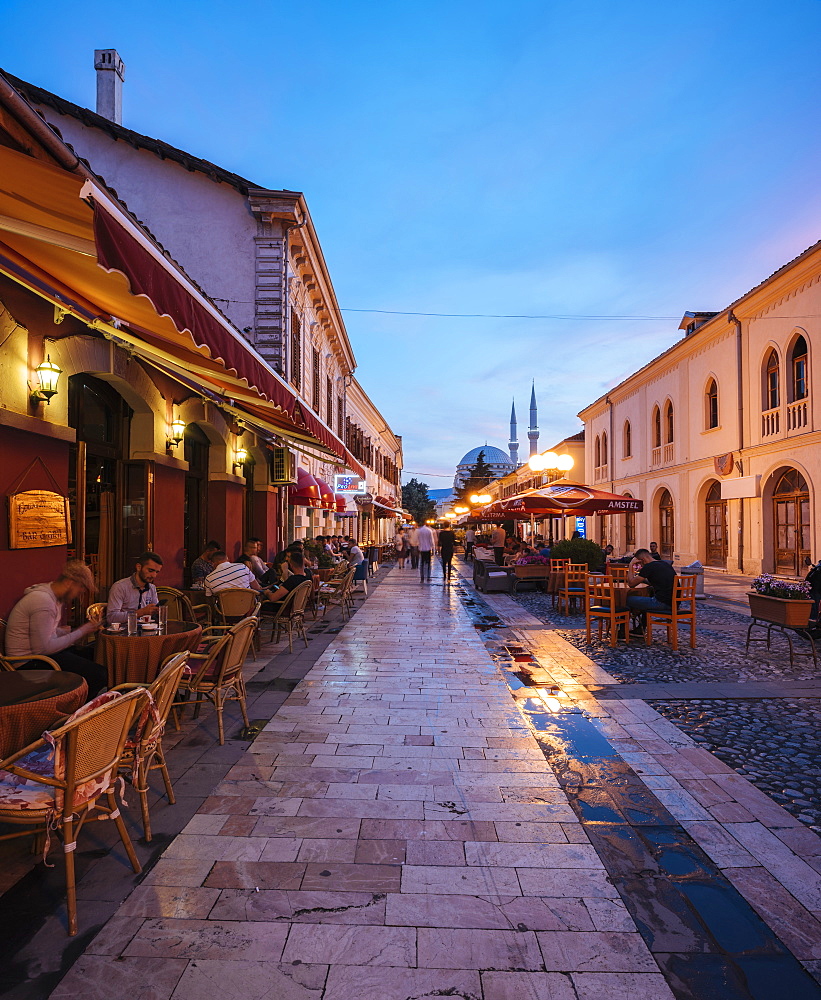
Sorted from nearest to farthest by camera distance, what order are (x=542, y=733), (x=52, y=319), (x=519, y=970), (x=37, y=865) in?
(x=519, y=970) < (x=37, y=865) < (x=542, y=733) < (x=52, y=319)

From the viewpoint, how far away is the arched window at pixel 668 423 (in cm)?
2495

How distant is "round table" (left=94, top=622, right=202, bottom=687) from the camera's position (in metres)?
4.31

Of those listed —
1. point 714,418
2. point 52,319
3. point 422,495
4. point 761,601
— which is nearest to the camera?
point 52,319

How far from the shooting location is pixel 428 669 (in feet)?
21.8

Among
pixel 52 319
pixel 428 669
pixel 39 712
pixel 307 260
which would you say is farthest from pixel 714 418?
pixel 39 712

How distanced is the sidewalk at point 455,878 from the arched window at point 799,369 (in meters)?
15.3

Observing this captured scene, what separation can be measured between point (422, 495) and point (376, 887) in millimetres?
88926

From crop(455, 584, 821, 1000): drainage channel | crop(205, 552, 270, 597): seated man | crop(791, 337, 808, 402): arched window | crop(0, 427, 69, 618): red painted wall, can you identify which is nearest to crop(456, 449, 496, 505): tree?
crop(791, 337, 808, 402): arched window

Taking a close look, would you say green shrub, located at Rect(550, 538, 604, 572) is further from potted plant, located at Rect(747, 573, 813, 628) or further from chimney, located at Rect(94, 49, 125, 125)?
chimney, located at Rect(94, 49, 125, 125)

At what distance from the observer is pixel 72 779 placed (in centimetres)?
249

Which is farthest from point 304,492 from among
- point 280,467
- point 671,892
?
point 671,892

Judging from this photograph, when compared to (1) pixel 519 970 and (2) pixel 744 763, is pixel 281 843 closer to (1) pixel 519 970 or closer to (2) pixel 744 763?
(1) pixel 519 970

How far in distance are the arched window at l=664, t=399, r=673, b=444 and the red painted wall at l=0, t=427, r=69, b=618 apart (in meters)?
23.9

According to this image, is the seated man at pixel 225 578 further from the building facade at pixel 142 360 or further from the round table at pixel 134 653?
the round table at pixel 134 653
